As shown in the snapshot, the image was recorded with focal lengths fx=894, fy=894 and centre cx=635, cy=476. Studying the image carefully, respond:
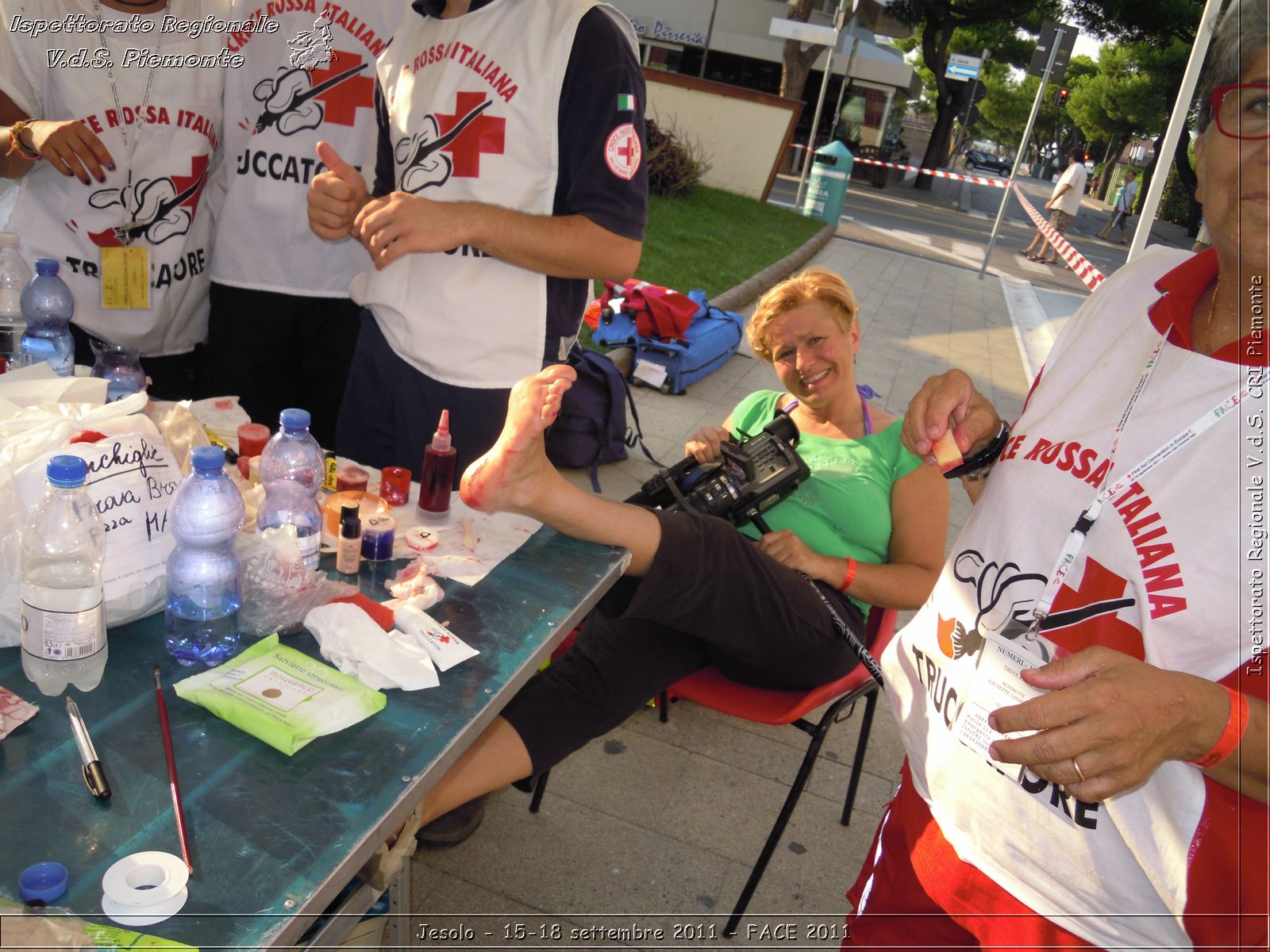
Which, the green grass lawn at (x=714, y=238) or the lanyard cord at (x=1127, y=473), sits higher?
the lanyard cord at (x=1127, y=473)

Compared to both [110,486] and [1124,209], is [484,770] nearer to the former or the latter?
[110,486]

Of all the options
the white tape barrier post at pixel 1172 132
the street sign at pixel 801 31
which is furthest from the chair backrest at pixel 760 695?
the street sign at pixel 801 31

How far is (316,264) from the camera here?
99.7 inches

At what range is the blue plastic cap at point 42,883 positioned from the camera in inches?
35.0

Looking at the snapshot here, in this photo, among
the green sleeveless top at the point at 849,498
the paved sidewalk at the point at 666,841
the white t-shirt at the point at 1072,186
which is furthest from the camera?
the white t-shirt at the point at 1072,186

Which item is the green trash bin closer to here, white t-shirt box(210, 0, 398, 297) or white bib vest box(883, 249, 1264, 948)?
white t-shirt box(210, 0, 398, 297)

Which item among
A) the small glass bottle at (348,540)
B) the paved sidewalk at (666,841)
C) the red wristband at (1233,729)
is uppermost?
the red wristband at (1233,729)

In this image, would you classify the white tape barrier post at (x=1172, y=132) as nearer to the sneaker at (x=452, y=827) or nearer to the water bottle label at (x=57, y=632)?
the sneaker at (x=452, y=827)

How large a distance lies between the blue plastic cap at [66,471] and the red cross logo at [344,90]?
1.61 metres

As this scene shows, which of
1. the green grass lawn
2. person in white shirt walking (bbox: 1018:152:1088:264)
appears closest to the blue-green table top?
the green grass lawn

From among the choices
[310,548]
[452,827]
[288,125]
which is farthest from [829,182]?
[310,548]

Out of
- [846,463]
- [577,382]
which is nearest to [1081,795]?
[846,463]

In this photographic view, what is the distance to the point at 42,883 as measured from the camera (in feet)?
2.94

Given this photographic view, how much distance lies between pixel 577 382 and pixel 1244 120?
11.0 ft
